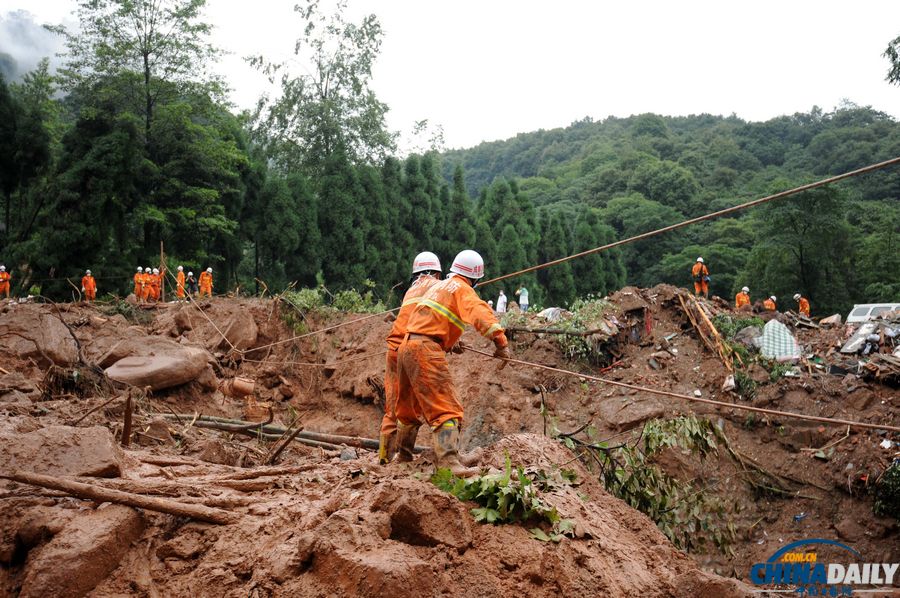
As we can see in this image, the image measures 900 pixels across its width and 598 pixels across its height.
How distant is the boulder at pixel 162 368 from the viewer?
9.88m

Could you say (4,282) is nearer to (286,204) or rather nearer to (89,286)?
(89,286)

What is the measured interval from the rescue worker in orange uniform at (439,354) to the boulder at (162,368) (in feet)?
19.1

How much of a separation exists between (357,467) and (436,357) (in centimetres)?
100

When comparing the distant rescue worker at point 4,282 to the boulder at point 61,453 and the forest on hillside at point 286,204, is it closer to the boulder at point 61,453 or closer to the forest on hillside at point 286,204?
the forest on hillside at point 286,204

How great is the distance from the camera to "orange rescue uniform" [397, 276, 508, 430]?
5004 mm

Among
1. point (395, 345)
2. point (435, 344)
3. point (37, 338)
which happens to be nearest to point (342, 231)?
point (37, 338)

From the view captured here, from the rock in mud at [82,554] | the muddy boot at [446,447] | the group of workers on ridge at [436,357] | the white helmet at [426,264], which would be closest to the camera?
the rock in mud at [82,554]

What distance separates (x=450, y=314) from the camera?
525 cm

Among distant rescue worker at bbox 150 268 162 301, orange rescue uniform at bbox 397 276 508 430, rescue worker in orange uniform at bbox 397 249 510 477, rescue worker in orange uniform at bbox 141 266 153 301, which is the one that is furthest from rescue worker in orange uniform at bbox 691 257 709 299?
orange rescue uniform at bbox 397 276 508 430

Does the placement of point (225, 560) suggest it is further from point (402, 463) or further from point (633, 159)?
point (633, 159)

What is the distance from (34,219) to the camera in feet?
82.6

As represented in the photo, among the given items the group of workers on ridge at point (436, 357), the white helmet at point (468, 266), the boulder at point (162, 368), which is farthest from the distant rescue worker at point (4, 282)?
the white helmet at point (468, 266)

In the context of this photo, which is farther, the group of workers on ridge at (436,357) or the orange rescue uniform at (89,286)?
the orange rescue uniform at (89,286)

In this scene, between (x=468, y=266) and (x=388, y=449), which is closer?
(x=468, y=266)
